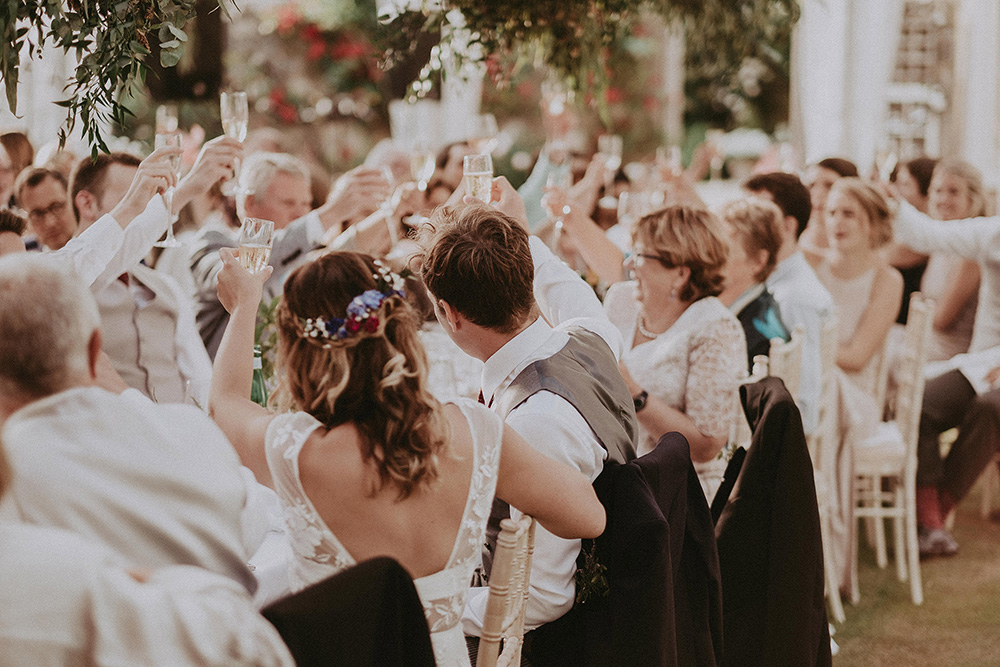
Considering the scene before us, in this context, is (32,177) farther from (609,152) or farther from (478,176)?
(609,152)

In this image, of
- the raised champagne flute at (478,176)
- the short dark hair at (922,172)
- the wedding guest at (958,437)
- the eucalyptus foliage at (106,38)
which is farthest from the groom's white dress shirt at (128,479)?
the short dark hair at (922,172)

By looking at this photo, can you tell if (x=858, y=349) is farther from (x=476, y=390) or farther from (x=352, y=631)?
(x=352, y=631)

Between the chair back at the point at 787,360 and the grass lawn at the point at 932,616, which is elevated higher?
the chair back at the point at 787,360

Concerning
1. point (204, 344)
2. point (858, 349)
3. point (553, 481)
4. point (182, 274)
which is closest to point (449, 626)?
point (553, 481)

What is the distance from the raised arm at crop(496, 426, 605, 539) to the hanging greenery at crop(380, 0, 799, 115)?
1.72 m

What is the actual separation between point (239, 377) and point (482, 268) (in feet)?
1.58

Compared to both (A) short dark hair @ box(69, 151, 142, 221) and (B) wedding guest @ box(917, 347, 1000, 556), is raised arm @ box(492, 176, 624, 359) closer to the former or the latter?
(A) short dark hair @ box(69, 151, 142, 221)

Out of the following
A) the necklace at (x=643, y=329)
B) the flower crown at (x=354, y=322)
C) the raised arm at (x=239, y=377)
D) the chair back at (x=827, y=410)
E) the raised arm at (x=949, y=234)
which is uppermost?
the flower crown at (x=354, y=322)

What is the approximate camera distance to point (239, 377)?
5.60 feet

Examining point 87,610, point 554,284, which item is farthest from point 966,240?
point 87,610

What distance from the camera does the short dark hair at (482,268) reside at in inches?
75.2

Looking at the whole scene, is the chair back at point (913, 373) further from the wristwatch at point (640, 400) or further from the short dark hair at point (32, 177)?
the short dark hair at point (32, 177)

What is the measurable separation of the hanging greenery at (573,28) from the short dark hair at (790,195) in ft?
1.55

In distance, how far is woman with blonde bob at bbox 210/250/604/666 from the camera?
1.54 metres
